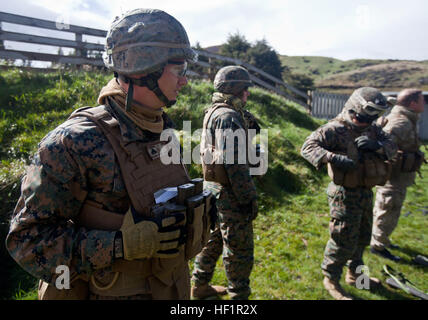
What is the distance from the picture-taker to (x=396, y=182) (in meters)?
4.74

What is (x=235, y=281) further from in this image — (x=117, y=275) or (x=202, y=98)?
(x=202, y=98)

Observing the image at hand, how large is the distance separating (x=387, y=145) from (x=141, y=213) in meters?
3.31

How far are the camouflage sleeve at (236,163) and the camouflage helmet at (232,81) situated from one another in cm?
39

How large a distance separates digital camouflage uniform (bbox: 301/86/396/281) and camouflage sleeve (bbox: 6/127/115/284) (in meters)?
2.79

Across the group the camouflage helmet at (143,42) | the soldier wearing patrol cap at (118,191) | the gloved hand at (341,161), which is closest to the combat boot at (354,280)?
the gloved hand at (341,161)

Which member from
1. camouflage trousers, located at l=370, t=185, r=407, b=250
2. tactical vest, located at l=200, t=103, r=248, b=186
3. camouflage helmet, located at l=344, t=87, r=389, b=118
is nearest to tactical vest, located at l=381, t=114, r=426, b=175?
camouflage trousers, located at l=370, t=185, r=407, b=250

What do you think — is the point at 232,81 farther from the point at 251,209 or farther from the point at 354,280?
the point at 354,280

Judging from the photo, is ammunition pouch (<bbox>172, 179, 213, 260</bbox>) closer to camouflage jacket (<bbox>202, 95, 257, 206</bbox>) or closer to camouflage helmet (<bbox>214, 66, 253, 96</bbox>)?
camouflage jacket (<bbox>202, 95, 257, 206</bbox>)

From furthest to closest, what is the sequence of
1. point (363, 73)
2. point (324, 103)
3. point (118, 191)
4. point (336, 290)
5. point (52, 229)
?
point (363, 73)
point (324, 103)
point (336, 290)
point (118, 191)
point (52, 229)

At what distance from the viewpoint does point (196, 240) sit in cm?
164

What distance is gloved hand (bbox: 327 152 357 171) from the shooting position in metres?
3.23

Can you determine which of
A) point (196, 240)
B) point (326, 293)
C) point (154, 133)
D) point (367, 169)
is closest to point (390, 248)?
point (326, 293)

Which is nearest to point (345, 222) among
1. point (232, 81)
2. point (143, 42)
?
point (232, 81)

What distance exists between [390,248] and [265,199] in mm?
2434
